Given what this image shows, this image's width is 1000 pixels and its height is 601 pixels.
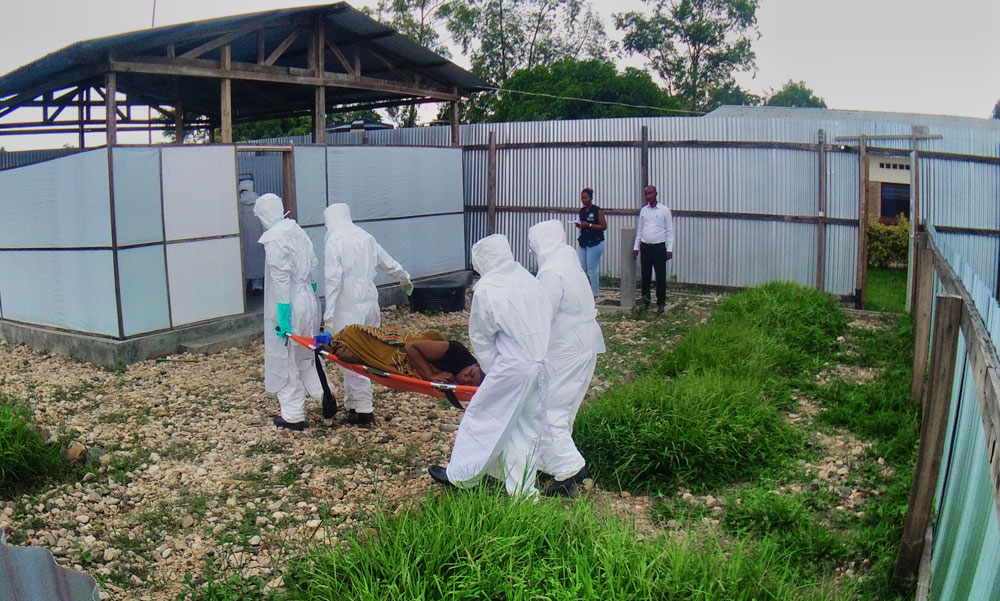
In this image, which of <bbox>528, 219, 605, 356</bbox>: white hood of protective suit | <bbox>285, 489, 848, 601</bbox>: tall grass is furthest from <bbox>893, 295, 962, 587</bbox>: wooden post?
<bbox>528, 219, 605, 356</bbox>: white hood of protective suit

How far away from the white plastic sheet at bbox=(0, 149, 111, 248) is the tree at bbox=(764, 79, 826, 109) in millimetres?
36755

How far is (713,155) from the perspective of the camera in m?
12.3

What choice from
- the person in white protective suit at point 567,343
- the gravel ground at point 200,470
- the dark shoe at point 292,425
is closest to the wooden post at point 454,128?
the gravel ground at point 200,470

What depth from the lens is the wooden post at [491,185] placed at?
1400 centimetres

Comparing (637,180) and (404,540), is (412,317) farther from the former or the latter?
(404,540)

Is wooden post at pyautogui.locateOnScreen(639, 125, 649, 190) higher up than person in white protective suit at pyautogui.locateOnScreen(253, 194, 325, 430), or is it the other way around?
wooden post at pyautogui.locateOnScreen(639, 125, 649, 190)

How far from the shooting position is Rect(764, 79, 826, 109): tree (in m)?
42.3

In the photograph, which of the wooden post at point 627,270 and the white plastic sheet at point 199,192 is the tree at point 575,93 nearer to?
the wooden post at point 627,270

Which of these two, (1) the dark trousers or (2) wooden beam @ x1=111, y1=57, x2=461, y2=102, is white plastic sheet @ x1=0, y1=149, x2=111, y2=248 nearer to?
(2) wooden beam @ x1=111, y1=57, x2=461, y2=102

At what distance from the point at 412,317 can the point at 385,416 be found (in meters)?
4.15

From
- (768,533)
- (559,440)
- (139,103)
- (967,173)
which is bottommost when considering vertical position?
(768,533)

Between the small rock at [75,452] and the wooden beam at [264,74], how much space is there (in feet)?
14.8

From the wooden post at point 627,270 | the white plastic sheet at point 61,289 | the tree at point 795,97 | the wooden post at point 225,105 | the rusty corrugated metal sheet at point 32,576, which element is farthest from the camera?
the tree at point 795,97

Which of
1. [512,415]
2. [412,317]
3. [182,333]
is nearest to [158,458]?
[512,415]
